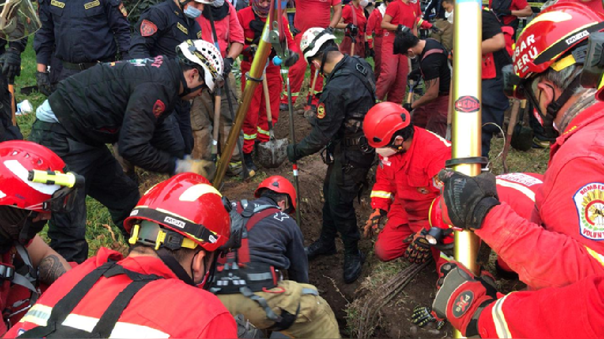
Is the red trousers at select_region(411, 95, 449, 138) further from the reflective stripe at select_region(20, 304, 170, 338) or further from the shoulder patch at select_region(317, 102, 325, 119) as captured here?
the reflective stripe at select_region(20, 304, 170, 338)

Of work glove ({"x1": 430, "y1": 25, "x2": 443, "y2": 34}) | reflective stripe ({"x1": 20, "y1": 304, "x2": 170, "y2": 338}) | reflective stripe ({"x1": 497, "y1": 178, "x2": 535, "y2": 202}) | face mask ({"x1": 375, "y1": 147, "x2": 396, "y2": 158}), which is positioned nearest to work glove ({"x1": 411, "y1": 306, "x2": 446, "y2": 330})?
reflective stripe ({"x1": 497, "y1": 178, "x2": 535, "y2": 202})

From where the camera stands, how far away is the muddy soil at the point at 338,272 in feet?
13.2

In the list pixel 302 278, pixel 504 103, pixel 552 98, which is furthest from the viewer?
pixel 504 103

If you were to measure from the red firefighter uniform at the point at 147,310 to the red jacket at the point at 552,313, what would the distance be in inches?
41.3

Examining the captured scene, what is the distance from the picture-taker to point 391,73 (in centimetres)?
807

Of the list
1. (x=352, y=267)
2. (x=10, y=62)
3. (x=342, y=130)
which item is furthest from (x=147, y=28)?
(x=352, y=267)

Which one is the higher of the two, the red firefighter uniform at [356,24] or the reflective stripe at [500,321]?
the red firefighter uniform at [356,24]

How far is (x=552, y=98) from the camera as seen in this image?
199 cm

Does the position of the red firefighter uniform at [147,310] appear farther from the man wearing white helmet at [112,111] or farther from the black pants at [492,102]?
the black pants at [492,102]

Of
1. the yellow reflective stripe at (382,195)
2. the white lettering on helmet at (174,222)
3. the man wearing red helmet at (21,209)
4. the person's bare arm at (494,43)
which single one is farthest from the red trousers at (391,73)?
the white lettering on helmet at (174,222)

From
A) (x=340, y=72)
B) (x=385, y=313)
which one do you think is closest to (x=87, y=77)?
(x=340, y=72)

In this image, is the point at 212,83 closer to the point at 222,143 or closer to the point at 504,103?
the point at 222,143

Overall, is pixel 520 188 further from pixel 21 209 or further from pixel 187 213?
pixel 21 209

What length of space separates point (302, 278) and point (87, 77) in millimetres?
2628
